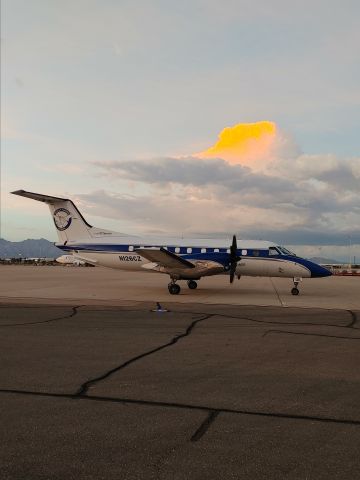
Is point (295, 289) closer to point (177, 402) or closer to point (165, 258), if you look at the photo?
point (165, 258)

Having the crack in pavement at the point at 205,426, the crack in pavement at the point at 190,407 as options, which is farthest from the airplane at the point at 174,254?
the crack in pavement at the point at 205,426

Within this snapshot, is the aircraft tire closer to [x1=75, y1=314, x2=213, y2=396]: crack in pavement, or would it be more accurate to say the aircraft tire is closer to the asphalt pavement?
[x1=75, y1=314, x2=213, y2=396]: crack in pavement

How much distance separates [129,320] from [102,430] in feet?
28.7

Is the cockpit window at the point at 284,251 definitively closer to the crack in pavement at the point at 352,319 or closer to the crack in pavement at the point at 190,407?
the crack in pavement at the point at 352,319

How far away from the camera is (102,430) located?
16.2ft

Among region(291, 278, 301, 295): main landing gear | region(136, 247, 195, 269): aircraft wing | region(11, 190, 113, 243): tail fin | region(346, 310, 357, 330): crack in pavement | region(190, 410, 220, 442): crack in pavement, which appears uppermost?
region(11, 190, 113, 243): tail fin

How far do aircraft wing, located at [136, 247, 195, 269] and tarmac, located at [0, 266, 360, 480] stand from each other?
36.3ft

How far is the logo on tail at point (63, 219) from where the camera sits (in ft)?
94.0

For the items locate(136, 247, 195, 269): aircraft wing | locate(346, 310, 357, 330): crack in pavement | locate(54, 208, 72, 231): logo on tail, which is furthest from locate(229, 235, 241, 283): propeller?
locate(54, 208, 72, 231): logo on tail

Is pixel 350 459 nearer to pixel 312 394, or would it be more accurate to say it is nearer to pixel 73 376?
pixel 312 394

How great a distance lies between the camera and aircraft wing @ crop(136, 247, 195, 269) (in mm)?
23219

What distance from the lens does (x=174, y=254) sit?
24672mm

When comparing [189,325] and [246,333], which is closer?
[246,333]

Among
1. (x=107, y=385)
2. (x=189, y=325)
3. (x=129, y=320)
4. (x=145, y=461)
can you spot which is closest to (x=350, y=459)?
(x=145, y=461)
